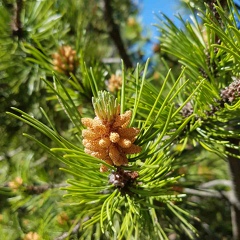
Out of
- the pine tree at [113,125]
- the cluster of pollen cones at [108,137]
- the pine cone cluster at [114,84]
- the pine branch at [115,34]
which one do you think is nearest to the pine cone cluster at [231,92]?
the pine tree at [113,125]

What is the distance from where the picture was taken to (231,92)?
23.0 inches

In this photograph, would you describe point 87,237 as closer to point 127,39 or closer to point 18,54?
point 18,54

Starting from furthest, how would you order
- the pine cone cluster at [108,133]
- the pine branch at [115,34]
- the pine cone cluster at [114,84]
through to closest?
the pine branch at [115,34] < the pine cone cluster at [114,84] < the pine cone cluster at [108,133]

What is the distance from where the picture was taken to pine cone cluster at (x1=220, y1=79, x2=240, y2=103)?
1.88 feet

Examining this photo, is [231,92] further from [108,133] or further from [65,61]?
[65,61]

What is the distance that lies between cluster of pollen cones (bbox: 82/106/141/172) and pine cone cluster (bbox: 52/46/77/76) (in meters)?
0.41

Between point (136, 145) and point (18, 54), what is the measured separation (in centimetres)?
53

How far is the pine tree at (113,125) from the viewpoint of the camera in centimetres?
50

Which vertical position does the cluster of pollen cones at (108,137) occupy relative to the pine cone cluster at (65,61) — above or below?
below

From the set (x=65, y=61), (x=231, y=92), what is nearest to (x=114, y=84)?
(x=65, y=61)

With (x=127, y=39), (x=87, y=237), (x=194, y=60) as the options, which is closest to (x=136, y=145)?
(x=194, y=60)

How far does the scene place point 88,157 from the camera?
46 centimetres

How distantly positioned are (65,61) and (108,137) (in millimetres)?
427

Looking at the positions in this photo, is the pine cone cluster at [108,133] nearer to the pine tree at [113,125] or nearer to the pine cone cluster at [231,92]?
the pine tree at [113,125]
